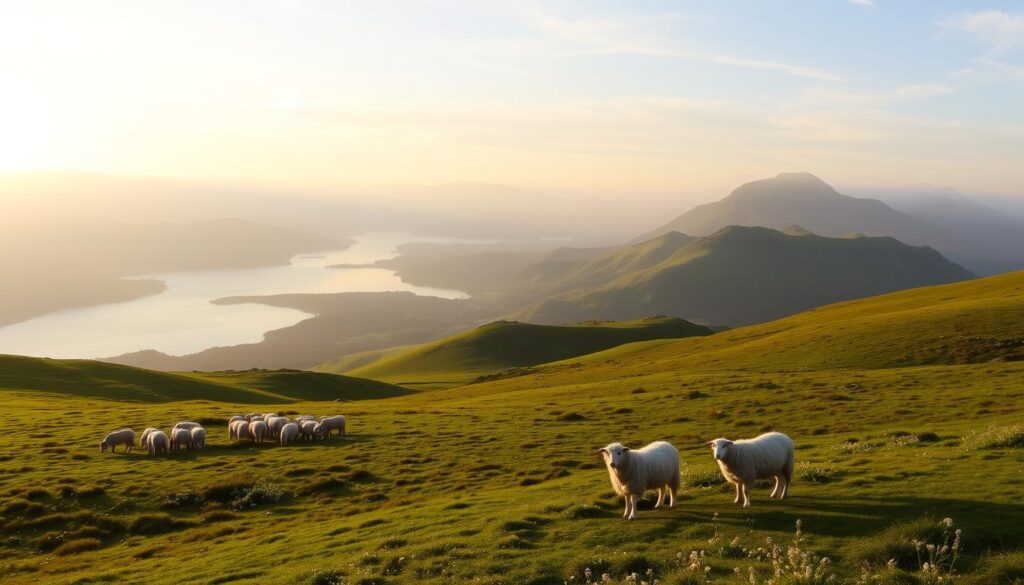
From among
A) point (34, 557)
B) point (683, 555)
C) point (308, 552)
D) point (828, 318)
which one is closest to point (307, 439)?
point (34, 557)

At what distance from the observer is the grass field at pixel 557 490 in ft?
43.8

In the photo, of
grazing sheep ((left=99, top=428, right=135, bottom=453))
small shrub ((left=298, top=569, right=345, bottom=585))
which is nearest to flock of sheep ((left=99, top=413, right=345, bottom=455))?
grazing sheep ((left=99, top=428, right=135, bottom=453))

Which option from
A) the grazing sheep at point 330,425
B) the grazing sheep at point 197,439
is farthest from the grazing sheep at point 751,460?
the grazing sheep at point 197,439

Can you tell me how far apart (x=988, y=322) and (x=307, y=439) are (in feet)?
182

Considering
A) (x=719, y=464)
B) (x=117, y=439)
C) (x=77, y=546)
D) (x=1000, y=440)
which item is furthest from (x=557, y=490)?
(x=117, y=439)

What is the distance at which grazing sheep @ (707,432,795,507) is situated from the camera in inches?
637

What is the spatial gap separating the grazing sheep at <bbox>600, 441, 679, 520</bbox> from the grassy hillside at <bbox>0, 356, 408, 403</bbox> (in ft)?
232

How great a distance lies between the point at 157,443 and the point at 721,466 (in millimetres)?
31048

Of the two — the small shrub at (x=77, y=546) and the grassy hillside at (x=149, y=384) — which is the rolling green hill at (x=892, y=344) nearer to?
the grassy hillside at (x=149, y=384)

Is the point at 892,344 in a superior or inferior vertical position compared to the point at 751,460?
superior

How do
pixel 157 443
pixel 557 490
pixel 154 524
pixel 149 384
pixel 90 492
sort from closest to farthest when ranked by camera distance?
pixel 557 490 → pixel 154 524 → pixel 90 492 → pixel 157 443 → pixel 149 384

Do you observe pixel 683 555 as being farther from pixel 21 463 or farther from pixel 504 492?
pixel 21 463

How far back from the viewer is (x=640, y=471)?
648 inches

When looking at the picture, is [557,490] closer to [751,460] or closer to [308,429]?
[751,460]
